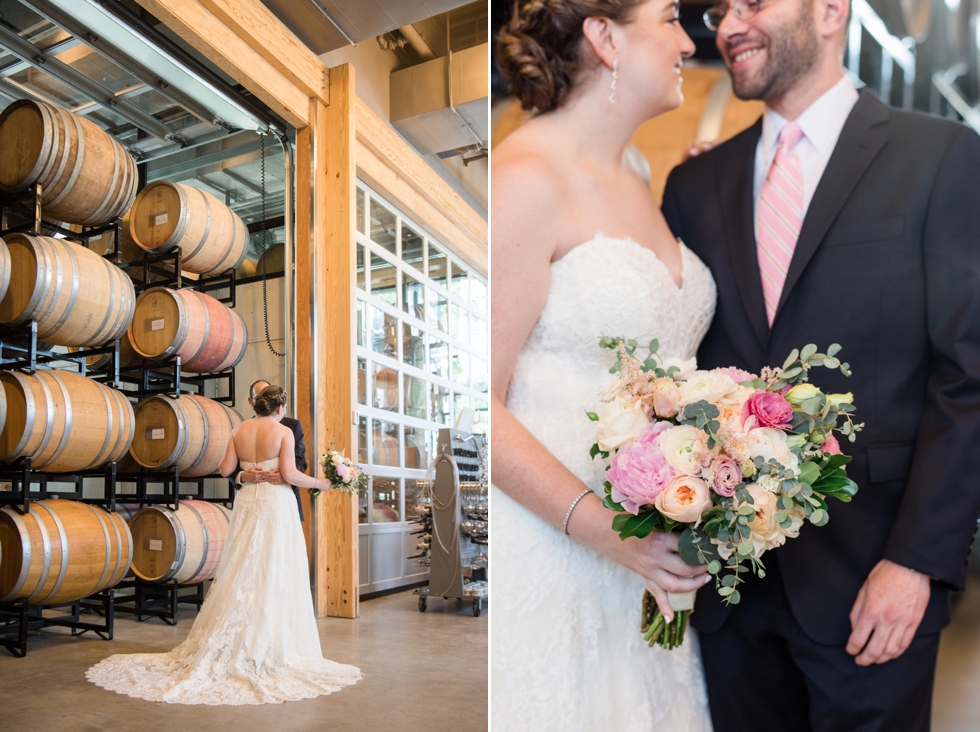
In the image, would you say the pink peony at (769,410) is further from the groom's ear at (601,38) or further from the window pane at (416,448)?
the window pane at (416,448)

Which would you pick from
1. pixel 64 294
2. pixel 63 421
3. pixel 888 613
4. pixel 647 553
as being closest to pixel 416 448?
pixel 63 421

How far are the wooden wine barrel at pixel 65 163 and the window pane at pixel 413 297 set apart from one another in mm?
946

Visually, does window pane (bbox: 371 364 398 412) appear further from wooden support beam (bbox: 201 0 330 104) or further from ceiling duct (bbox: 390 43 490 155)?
wooden support beam (bbox: 201 0 330 104)

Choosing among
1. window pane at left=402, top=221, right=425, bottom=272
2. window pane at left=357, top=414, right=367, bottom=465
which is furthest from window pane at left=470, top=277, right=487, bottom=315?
window pane at left=357, top=414, right=367, bottom=465

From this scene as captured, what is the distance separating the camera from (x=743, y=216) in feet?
4.06

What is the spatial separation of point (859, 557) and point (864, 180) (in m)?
0.63

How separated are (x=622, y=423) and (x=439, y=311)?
1482 mm

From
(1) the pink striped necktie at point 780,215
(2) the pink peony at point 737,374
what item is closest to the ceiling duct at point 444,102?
(1) the pink striped necktie at point 780,215

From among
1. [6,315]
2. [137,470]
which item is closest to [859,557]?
[137,470]

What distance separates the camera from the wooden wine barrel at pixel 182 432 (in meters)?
2.18

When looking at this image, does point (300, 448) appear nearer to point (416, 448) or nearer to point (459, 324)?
point (416, 448)

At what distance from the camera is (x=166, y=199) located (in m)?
2.28

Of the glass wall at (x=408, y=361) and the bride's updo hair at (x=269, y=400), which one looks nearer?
the bride's updo hair at (x=269, y=400)

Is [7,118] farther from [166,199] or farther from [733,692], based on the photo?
[733,692]
